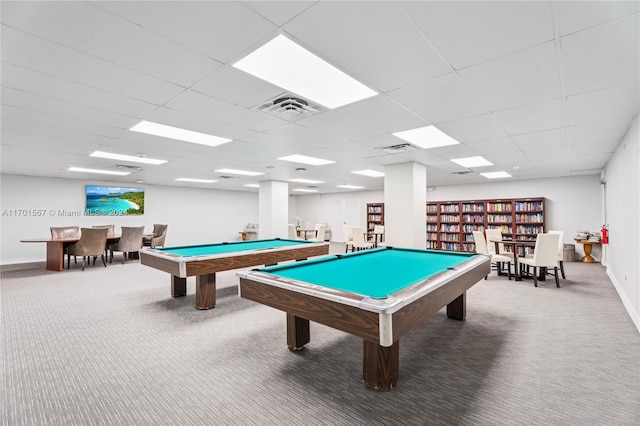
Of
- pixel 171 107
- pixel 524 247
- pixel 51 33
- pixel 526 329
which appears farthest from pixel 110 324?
pixel 524 247

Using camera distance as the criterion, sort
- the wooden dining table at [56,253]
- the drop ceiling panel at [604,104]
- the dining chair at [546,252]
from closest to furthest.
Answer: the drop ceiling panel at [604,104] < the dining chair at [546,252] < the wooden dining table at [56,253]

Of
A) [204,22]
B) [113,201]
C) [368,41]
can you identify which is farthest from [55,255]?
[368,41]

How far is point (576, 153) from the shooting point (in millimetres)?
5168

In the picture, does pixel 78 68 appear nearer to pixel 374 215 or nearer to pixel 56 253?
pixel 56 253

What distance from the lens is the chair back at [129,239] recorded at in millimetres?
7121

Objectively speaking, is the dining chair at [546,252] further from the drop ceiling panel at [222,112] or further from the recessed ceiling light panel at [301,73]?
the drop ceiling panel at [222,112]

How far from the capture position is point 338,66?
2.25 m

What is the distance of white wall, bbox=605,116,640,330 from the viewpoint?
3.23m

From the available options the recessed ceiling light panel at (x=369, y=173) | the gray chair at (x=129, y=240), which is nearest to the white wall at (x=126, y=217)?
the gray chair at (x=129, y=240)

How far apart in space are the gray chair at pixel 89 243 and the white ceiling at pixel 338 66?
2438 millimetres

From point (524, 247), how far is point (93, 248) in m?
11.0

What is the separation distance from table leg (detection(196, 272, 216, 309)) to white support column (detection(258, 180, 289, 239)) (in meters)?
4.85

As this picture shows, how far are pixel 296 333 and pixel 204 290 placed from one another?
169 centimetres

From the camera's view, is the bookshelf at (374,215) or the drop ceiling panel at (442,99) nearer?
the drop ceiling panel at (442,99)
